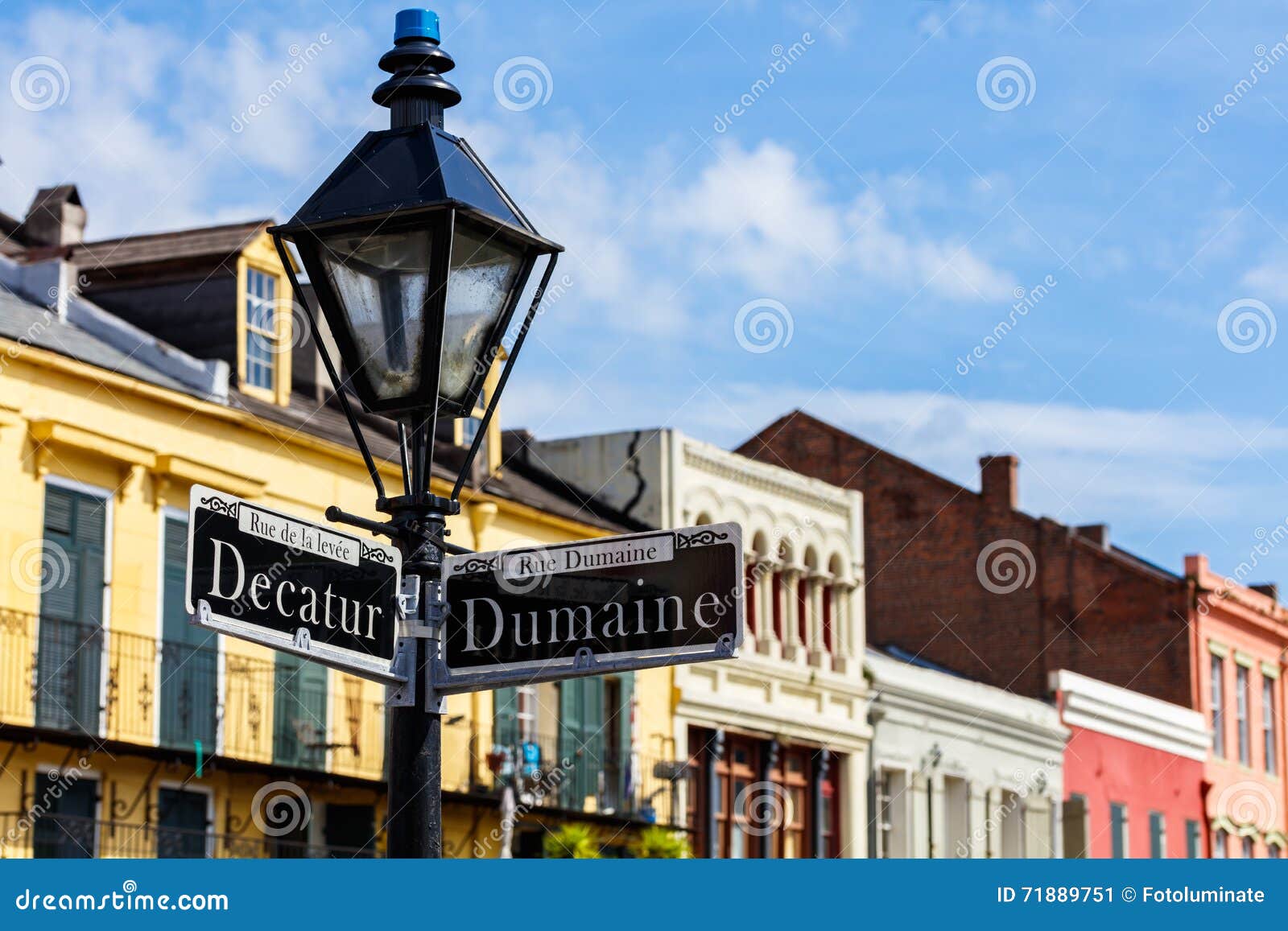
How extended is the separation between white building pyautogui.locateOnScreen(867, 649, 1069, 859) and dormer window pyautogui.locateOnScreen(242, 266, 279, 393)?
12.6 meters

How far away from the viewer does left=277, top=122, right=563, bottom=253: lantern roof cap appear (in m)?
5.61

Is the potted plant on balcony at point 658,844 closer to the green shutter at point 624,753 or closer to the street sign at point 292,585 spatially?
the green shutter at point 624,753

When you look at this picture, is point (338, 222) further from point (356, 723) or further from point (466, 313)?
point (356, 723)

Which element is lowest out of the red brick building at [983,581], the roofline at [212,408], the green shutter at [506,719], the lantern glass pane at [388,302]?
the lantern glass pane at [388,302]

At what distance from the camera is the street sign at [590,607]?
5.38 m

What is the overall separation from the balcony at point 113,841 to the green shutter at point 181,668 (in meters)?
0.89

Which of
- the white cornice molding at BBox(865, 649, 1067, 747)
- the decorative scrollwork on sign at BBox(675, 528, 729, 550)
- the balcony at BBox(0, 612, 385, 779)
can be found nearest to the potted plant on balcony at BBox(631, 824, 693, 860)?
the balcony at BBox(0, 612, 385, 779)

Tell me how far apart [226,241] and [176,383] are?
7.99 ft

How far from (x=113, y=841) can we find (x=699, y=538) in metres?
15.9

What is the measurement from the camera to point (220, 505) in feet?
16.8

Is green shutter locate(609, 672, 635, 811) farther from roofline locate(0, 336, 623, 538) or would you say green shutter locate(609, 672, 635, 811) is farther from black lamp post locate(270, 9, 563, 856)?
black lamp post locate(270, 9, 563, 856)

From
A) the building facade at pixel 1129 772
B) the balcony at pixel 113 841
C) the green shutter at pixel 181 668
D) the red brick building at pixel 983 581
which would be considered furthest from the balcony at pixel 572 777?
the red brick building at pixel 983 581

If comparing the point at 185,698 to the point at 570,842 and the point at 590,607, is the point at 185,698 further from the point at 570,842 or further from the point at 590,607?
the point at 590,607

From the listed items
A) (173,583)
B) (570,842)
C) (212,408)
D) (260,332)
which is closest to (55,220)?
(260,332)
